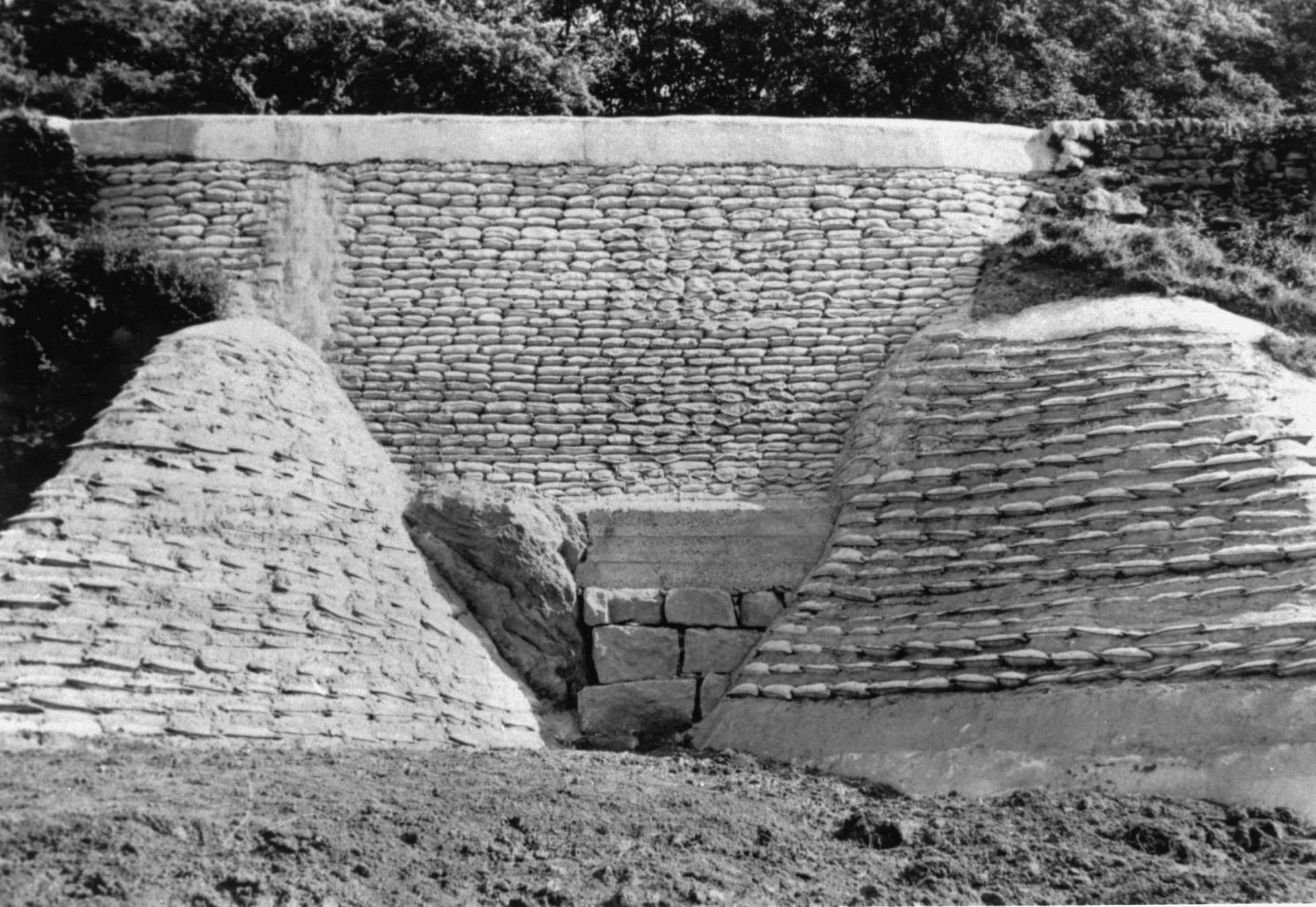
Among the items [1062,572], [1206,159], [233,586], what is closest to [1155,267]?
[1206,159]

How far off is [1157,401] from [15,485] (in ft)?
21.9

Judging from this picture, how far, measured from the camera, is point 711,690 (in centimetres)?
1034

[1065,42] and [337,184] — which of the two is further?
[1065,42]

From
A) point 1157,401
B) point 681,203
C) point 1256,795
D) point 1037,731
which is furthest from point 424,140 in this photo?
point 1256,795

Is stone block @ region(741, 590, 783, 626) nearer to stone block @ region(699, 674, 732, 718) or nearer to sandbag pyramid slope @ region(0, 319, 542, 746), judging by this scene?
stone block @ region(699, 674, 732, 718)

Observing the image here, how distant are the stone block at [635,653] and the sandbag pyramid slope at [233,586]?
59cm

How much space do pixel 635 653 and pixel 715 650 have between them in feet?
1.57

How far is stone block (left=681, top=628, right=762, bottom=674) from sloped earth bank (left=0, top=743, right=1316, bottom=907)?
4.99 feet

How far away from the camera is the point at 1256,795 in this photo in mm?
8383

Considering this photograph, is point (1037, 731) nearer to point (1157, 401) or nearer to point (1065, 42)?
point (1157, 401)

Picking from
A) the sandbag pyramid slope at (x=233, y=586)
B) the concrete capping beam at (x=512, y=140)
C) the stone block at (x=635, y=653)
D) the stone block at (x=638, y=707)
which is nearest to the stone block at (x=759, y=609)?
the stone block at (x=635, y=653)

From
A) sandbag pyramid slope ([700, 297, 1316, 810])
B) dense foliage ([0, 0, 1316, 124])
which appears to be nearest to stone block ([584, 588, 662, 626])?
sandbag pyramid slope ([700, 297, 1316, 810])

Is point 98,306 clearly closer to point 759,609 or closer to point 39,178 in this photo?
point 39,178

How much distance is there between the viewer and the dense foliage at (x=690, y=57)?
15797mm
